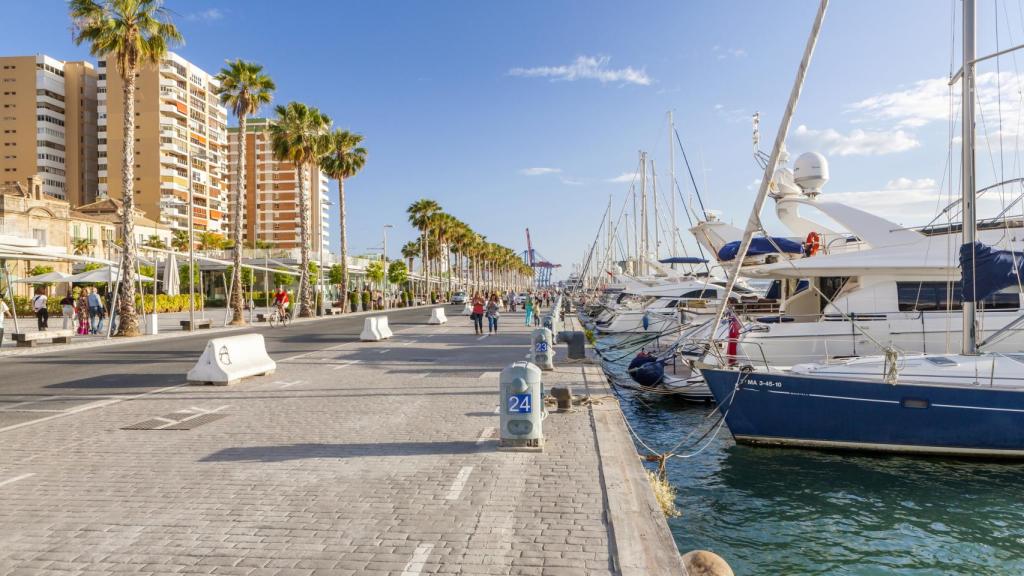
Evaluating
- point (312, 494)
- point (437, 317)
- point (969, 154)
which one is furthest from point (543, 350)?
point (437, 317)

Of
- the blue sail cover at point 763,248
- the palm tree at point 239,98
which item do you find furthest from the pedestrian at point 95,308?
the blue sail cover at point 763,248

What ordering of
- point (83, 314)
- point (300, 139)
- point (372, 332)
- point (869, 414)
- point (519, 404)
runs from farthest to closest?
point (300, 139), point (83, 314), point (372, 332), point (869, 414), point (519, 404)

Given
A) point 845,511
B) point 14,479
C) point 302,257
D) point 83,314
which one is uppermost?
point 302,257

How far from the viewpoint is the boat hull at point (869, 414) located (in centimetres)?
1016

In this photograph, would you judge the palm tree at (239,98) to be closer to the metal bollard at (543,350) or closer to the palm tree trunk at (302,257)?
the palm tree trunk at (302,257)

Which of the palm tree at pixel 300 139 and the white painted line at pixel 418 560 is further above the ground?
the palm tree at pixel 300 139

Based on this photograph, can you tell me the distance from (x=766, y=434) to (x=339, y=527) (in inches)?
316

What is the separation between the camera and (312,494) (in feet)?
21.1

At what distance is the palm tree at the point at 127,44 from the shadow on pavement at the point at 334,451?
21.6 m

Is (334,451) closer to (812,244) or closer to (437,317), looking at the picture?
(812,244)

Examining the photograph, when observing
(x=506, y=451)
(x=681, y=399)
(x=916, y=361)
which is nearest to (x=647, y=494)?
(x=506, y=451)

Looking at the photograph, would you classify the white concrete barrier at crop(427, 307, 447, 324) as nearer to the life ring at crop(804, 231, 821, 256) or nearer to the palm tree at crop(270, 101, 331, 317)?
the palm tree at crop(270, 101, 331, 317)

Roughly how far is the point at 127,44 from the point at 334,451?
83.1 feet

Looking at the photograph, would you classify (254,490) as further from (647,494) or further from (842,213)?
(842,213)
